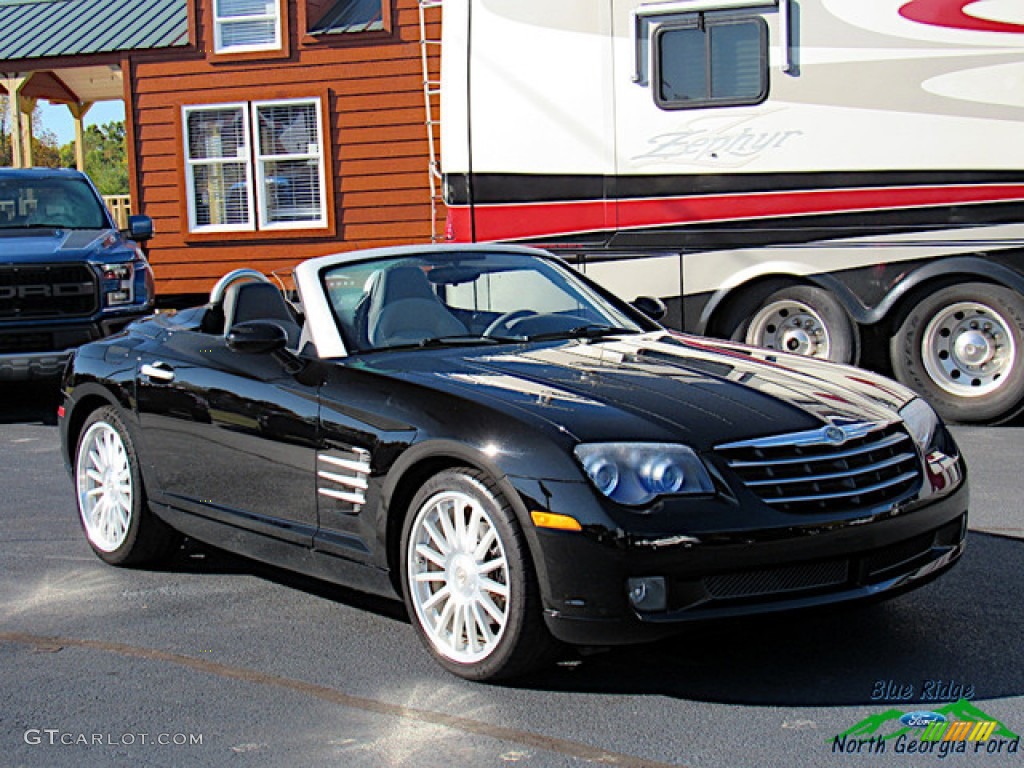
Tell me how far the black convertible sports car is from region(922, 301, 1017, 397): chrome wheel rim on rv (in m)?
4.43

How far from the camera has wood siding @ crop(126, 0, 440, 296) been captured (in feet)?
55.2

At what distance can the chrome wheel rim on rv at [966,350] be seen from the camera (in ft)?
31.6

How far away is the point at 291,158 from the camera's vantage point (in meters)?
17.3

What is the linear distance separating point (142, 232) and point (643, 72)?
4.70m

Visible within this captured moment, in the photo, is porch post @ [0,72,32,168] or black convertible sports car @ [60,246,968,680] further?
porch post @ [0,72,32,168]

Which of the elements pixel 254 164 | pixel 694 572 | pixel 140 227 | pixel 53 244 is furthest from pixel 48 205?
pixel 694 572

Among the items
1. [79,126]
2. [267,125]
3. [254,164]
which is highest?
[79,126]

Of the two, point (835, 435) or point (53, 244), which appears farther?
point (53, 244)

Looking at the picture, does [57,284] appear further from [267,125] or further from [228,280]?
[267,125]

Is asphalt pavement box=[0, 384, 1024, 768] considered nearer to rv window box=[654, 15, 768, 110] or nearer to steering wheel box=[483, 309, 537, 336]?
steering wheel box=[483, 309, 537, 336]

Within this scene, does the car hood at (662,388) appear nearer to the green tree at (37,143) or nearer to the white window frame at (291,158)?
the white window frame at (291,158)

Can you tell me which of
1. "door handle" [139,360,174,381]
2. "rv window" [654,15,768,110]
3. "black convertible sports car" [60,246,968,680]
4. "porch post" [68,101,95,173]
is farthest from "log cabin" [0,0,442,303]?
"black convertible sports car" [60,246,968,680]

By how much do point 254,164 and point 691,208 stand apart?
343 inches

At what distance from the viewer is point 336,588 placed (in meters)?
5.53
